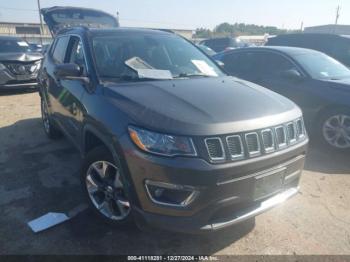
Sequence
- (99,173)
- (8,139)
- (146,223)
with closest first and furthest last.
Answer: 1. (146,223)
2. (99,173)
3. (8,139)

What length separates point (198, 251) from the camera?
8.95ft

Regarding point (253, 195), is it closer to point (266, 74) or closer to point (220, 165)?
point (220, 165)

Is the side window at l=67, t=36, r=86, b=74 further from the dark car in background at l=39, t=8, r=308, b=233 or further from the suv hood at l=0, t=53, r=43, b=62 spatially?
the suv hood at l=0, t=53, r=43, b=62

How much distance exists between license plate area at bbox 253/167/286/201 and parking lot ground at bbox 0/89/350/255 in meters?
0.55

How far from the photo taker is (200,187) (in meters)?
2.23

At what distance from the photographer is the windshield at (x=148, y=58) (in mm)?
3254

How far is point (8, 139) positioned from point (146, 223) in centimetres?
405

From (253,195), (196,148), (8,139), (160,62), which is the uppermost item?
(160,62)

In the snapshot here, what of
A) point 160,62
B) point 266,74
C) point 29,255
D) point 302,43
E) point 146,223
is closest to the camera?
point 146,223

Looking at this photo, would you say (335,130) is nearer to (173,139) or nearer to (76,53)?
(173,139)

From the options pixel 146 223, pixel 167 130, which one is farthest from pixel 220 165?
pixel 146 223

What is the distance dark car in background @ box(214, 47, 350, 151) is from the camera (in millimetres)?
4902

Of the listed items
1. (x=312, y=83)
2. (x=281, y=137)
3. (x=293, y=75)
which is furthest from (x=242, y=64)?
(x=281, y=137)

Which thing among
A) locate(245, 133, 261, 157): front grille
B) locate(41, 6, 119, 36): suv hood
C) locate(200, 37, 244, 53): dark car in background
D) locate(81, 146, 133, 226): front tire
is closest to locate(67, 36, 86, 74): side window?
locate(81, 146, 133, 226): front tire
